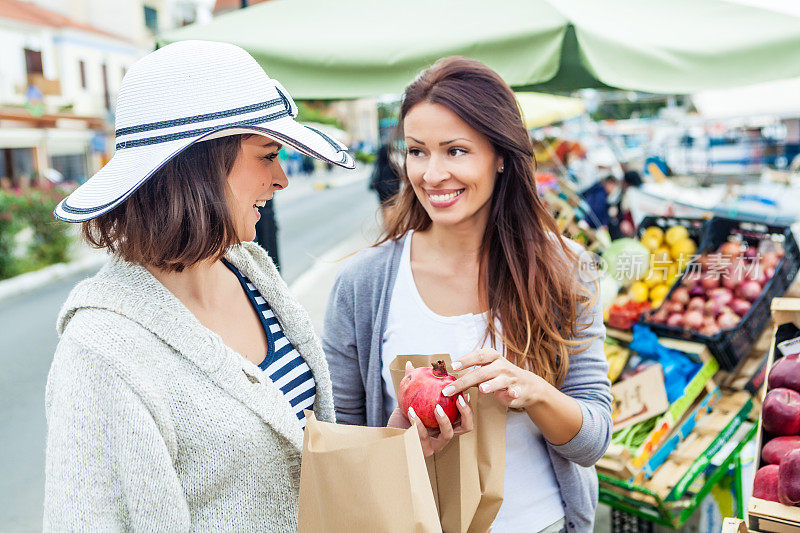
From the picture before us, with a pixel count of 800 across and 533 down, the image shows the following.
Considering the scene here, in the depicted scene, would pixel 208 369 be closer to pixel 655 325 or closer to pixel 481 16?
pixel 481 16

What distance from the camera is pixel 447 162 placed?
178 cm

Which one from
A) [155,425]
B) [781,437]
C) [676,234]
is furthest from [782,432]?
[676,234]

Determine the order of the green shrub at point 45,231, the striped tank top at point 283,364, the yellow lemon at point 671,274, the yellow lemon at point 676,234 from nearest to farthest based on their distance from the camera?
the striped tank top at point 283,364, the yellow lemon at point 671,274, the yellow lemon at point 676,234, the green shrub at point 45,231

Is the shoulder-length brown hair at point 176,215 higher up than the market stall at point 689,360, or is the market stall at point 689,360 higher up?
the shoulder-length brown hair at point 176,215

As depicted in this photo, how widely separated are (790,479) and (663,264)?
106 inches

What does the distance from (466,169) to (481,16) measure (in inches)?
56.3

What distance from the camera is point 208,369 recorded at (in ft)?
4.09

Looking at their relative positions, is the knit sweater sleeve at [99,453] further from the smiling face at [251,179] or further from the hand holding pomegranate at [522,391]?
the hand holding pomegranate at [522,391]

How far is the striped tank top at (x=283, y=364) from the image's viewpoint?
1528mm

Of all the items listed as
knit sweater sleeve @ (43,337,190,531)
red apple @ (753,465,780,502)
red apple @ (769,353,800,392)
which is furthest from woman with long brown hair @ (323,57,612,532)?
knit sweater sleeve @ (43,337,190,531)

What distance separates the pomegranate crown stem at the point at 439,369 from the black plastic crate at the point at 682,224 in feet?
10.9

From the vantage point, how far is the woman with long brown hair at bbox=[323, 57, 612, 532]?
5.82ft

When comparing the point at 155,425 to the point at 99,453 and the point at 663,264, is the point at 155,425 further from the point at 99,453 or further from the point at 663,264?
the point at 663,264

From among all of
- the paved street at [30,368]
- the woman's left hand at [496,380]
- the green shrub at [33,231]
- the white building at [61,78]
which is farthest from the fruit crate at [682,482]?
the white building at [61,78]
